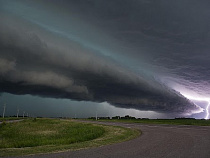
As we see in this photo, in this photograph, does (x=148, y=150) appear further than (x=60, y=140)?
No

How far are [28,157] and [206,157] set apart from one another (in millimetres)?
7963

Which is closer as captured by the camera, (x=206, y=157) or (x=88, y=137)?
(x=206, y=157)

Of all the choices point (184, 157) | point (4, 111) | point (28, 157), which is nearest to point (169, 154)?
point (184, 157)

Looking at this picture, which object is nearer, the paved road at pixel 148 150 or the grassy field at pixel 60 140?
the paved road at pixel 148 150

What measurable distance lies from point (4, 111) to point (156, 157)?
438ft

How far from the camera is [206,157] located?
9.46m

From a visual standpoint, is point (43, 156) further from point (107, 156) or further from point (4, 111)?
point (4, 111)

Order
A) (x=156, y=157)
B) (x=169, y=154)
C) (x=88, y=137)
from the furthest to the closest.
Answer: 1. (x=88, y=137)
2. (x=169, y=154)
3. (x=156, y=157)

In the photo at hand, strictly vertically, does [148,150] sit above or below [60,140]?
above

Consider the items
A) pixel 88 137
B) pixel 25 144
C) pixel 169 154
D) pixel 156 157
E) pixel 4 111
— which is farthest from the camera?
pixel 4 111

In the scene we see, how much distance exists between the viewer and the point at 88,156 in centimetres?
958

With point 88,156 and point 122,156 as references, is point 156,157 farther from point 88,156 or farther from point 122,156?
point 88,156

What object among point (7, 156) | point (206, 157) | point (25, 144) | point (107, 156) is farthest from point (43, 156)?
point (25, 144)

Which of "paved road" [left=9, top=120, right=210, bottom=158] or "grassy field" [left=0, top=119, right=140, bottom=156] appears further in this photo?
"grassy field" [left=0, top=119, right=140, bottom=156]
